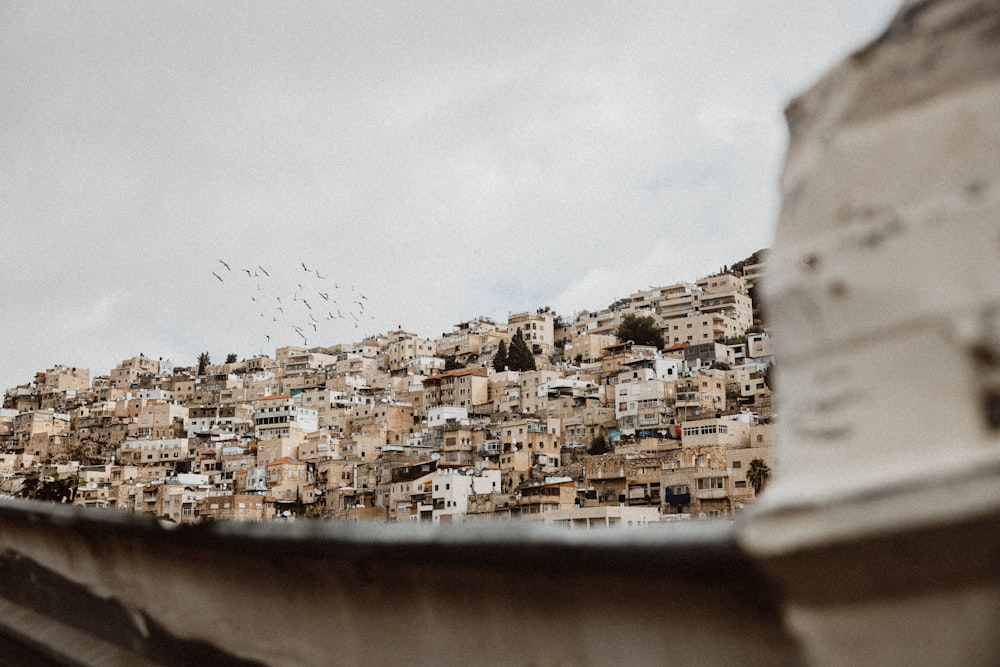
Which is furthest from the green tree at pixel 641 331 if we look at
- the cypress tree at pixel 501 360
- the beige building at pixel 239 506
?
the beige building at pixel 239 506

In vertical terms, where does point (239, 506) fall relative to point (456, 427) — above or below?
below

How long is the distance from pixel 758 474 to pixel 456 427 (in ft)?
74.4

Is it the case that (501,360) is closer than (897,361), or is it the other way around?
(897,361)

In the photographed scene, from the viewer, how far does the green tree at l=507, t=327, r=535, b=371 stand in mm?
71875

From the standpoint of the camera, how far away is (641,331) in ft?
252

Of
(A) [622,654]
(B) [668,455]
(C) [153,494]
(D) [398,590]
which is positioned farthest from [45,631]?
(C) [153,494]

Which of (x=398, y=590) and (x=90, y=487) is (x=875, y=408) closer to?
(x=398, y=590)

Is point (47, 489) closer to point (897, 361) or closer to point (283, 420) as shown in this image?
point (283, 420)

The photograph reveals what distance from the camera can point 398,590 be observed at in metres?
1.96

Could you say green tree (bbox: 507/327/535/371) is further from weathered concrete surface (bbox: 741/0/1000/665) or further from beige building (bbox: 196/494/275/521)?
weathered concrete surface (bbox: 741/0/1000/665)

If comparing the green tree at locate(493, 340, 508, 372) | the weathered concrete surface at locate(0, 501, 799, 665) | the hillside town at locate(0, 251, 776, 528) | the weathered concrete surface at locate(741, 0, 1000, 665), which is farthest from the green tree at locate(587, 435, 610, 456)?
the weathered concrete surface at locate(741, 0, 1000, 665)

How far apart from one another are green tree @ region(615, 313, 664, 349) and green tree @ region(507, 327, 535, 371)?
860 centimetres

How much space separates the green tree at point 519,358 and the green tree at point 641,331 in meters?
8.60

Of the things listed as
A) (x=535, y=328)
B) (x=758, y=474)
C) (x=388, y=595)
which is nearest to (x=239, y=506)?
(x=758, y=474)
